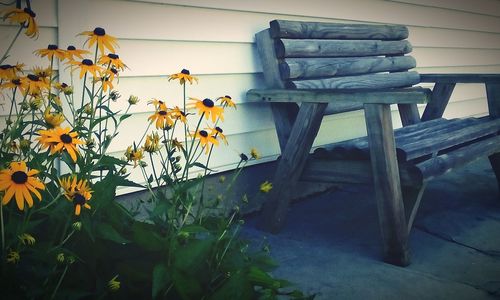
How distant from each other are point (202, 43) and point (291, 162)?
77cm

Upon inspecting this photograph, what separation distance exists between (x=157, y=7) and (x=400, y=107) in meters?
1.92

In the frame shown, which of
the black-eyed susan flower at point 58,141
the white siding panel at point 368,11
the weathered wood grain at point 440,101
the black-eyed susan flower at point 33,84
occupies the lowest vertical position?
the black-eyed susan flower at point 58,141

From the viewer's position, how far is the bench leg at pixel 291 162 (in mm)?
2094

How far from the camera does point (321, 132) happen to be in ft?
10.00

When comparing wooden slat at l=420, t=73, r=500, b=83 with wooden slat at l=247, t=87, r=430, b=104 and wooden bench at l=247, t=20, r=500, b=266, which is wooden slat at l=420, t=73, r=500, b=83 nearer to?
wooden bench at l=247, t=20, r=500, b=266

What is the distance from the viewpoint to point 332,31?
105 inches

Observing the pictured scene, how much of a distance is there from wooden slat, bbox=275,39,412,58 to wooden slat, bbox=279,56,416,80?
33mm

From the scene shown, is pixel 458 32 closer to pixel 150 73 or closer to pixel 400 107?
pixel 400 107

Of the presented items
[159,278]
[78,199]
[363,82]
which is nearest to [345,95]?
[363,82]

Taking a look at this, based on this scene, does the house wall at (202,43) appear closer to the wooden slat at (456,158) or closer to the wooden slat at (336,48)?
the wooden slat at (336,48)

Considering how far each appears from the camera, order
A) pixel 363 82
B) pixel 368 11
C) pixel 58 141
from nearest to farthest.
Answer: pixel 58 141
pixel 363 82
pixel 368 11

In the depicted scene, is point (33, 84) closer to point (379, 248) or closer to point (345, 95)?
point (345, 95)

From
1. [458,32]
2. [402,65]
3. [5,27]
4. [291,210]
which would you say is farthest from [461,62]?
[5,27]

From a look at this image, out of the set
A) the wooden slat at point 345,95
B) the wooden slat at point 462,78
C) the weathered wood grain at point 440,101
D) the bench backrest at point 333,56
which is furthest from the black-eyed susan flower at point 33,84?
the weathered wood grain at point 440,101
